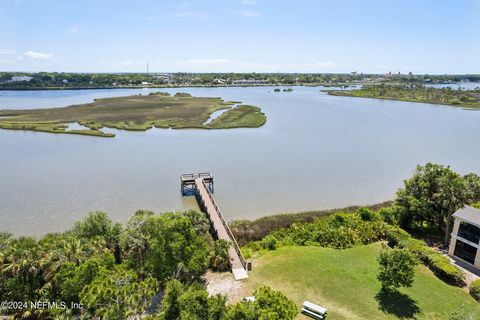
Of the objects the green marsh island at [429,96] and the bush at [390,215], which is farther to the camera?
the green marsh island at [429,96]

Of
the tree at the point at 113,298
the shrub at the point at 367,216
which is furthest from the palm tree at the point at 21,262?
the shrub at the point at 367,216

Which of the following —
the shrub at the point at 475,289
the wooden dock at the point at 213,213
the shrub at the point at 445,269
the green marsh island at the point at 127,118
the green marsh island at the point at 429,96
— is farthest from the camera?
the green marsh island at the point at 429,96

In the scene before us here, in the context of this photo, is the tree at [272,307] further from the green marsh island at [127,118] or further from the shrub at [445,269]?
the green marsh island at [127,118]

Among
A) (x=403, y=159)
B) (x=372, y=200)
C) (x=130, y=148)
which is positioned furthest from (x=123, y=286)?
(x=403, y=159)

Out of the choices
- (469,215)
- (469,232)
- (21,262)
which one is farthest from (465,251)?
(21,262)

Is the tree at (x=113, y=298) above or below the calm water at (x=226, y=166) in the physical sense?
Result: above

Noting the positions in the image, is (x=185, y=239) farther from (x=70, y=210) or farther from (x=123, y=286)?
(x=70, y=210)

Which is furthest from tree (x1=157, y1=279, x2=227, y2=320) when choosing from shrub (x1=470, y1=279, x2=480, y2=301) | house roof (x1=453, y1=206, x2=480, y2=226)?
house roof (x1=453, y1=206, x2=480, y2=226)
